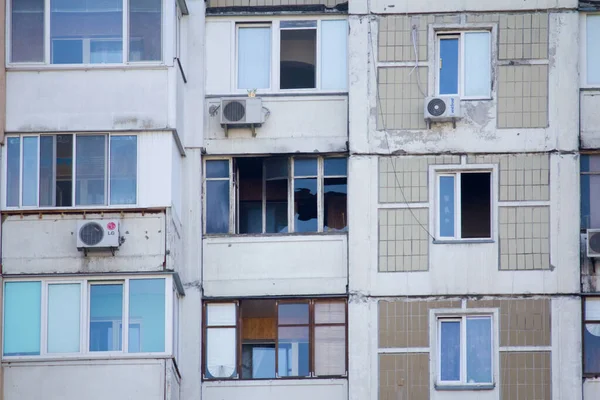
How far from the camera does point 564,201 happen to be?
28781mm

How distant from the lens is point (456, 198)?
95.2ft

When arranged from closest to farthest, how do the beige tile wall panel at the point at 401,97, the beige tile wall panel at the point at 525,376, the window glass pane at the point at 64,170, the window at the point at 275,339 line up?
the window glass pane at the point at 64,170, the beige tile wall panel at the point at 525,376, the window at the point at 275,339, the beige tile wall panel at the point at 401,97

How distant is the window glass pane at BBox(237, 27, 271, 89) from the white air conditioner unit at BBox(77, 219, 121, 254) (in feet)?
13.3

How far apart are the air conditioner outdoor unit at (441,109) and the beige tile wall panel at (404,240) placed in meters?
1.66

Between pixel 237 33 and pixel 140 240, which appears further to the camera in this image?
pixel 237 33

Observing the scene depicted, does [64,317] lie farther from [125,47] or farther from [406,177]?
[406,177]

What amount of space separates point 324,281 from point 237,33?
4876mm

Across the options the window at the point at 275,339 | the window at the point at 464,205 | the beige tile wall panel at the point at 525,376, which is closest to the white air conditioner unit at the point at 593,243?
the window at the point at 464,205

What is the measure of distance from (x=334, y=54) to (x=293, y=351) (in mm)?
5419

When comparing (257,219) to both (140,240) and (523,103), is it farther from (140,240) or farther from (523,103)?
(523,103)

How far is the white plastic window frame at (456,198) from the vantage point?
28766mm

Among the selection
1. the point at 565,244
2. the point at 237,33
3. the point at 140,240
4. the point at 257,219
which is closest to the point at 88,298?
the point at 140,240

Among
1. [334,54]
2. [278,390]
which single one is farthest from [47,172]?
[334,54]

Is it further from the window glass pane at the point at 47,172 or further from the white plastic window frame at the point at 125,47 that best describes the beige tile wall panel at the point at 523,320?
the window glass pane at the point at 47,172
